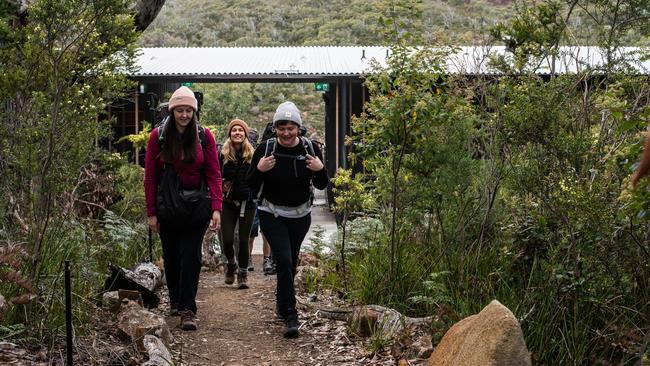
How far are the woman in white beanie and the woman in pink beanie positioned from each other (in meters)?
0.35

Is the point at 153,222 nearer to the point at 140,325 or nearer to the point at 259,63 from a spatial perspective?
the point at 140,325

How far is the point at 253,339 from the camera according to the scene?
249 inches

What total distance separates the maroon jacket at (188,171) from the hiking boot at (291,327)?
97cm

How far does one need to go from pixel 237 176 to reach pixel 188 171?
77.5 inches

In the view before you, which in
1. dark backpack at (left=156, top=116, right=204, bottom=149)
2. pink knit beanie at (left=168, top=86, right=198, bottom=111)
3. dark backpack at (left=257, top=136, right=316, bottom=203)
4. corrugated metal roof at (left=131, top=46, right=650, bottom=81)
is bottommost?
dark backpack at (left=257, top=136, right=316, bottom=203)

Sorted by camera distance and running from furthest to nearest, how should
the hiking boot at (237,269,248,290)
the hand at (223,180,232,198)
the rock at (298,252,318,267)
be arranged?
the rock at (298,252,318,267) → the hiking boot at (237,269,248,290) → the hand at (223,180,232,198)

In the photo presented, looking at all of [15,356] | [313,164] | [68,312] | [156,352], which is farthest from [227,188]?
[68,312]

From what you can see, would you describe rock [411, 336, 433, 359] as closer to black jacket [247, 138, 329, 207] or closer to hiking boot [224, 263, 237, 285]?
black jacket [247, 138, 329, 207]

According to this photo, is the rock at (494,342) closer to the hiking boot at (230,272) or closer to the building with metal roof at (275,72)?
the hiking boot at (230,272)

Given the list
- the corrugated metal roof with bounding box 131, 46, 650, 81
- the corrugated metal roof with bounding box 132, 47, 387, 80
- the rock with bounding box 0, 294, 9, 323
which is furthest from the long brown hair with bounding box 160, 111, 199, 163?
the corrugated metal roof with bounding box 132, 47, 387, 80

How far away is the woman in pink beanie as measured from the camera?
20.2ft

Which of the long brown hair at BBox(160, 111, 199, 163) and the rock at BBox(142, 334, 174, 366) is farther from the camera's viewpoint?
the long brown hair at BBox(160, 111, 199, 163)

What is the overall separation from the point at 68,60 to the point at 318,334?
263 cm

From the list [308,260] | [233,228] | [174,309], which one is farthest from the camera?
[308,260]
